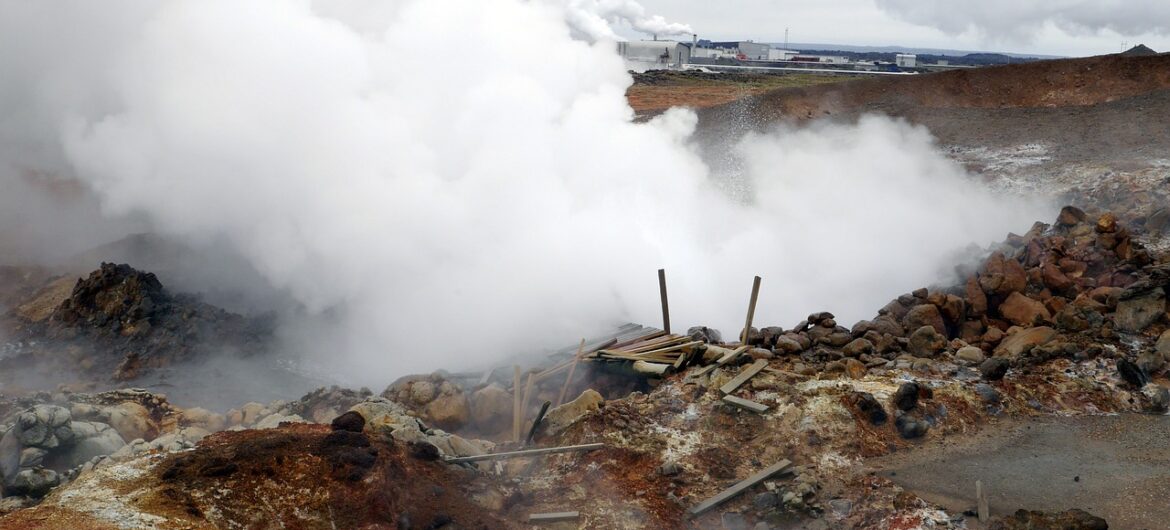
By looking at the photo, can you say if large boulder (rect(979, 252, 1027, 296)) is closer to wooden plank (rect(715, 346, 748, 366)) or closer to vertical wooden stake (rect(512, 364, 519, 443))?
wooden plank (rect(715, 346, 748, 366))

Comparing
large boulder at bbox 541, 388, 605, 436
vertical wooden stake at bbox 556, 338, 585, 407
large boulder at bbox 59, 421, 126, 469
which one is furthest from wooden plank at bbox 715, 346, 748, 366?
large boulder at bbox 59, 421, 126, 469

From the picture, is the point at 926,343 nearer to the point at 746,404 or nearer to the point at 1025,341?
the point at 1025,341

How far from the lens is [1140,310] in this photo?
9.68m

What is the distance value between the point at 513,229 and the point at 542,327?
5.88 feet

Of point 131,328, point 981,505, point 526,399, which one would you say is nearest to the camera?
point 981,505

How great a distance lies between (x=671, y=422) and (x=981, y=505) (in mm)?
Answer: 2843

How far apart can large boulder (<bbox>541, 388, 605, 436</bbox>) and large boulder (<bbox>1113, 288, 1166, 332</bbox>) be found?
21.3 ft

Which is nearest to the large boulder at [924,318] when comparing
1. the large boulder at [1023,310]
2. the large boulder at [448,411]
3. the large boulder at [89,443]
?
the large boulder at [1023,310]

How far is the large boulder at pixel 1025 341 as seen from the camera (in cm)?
939

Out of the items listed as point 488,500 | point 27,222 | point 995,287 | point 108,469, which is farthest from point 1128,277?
point 27,222

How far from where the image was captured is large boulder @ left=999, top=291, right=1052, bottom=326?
404 inches

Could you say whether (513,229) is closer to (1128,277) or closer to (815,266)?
(815,266)

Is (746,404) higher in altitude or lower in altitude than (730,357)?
lower

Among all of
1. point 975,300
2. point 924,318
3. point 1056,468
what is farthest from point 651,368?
point 975,300
